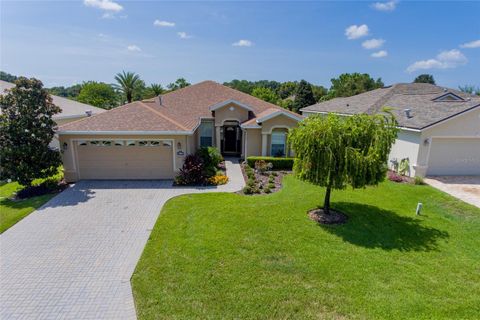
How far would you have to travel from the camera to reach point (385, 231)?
33.1 ft

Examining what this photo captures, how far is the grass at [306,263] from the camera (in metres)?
6.33

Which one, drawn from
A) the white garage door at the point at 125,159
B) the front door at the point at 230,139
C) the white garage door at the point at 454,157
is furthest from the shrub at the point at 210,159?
the white garage door at the point at 454,157

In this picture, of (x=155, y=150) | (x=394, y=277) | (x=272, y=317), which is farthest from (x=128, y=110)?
(x=394, y=277)

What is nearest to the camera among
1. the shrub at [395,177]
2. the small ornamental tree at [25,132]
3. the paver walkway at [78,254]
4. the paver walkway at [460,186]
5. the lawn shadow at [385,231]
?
the paver walkway at [78,254]

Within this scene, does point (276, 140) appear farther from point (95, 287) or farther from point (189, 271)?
point (95, 287)

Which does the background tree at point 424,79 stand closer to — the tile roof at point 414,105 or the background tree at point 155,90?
the tile roof at point 414,105

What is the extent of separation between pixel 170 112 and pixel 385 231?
674 inches

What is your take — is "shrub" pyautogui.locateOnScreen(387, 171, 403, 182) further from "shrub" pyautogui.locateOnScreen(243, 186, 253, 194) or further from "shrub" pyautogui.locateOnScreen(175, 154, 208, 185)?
"shrub" pyautogui.locateOnScreen(175, 154, 208, 185)

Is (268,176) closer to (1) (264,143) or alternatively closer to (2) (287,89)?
(1) (264,143)

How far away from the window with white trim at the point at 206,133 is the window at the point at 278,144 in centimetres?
554

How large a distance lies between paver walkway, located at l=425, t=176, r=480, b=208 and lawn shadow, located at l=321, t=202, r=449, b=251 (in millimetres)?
4808

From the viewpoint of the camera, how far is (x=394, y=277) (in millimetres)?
7406

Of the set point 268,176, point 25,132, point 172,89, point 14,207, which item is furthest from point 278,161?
point 172,89

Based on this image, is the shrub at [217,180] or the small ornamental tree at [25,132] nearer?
the small ornamental tree at [25,132]
